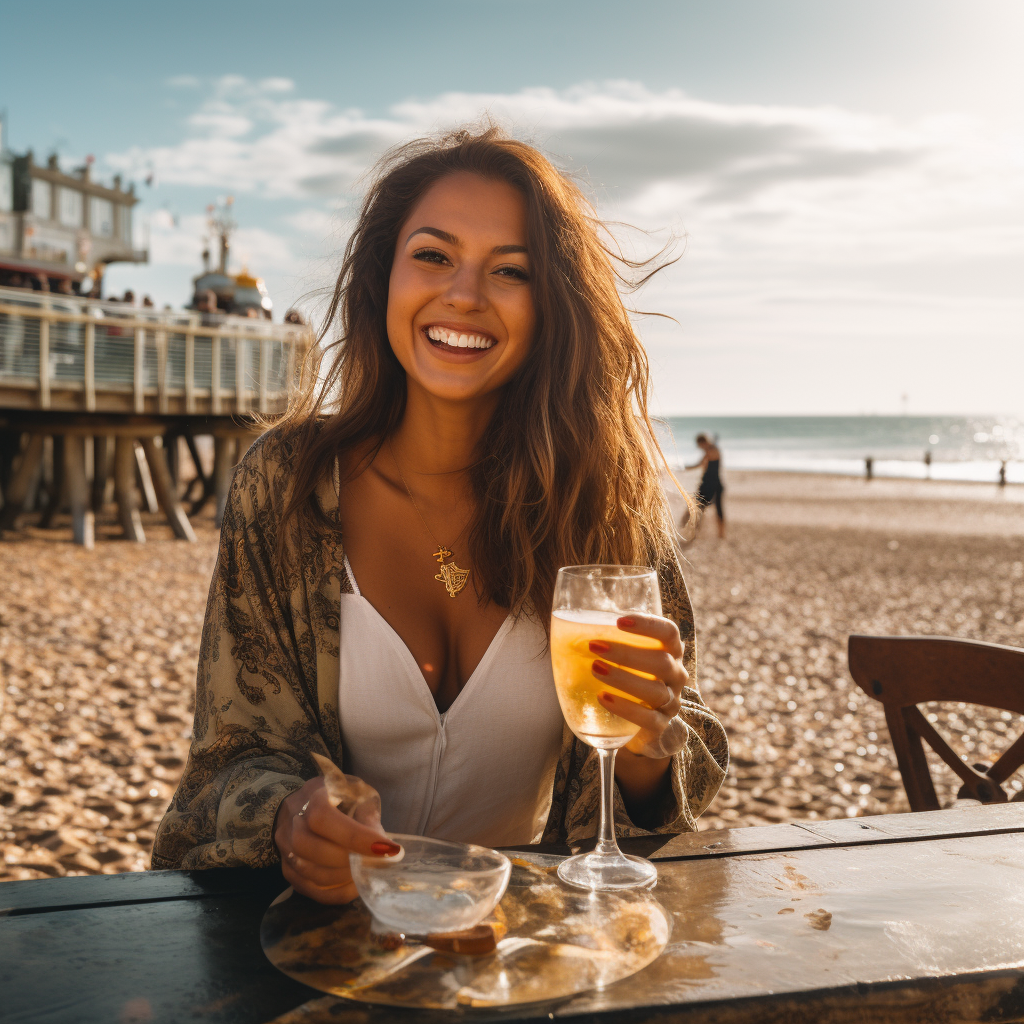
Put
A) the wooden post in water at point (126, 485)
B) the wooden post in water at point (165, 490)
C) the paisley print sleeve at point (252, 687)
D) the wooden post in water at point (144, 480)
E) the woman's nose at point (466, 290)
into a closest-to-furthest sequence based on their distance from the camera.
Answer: the paisley print sleeve at point (252, 687) < the woman's nose at point (466, 290) < the wooden post in water at point (126, 485) < the wooden post in water at point (165, 490) < the wooden post in water at point (144, 480)

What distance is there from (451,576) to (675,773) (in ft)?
2.62

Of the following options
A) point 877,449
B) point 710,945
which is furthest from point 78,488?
point 877,449

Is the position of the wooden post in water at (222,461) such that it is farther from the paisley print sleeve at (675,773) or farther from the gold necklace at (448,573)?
the paisley print sleeve at (675,773)

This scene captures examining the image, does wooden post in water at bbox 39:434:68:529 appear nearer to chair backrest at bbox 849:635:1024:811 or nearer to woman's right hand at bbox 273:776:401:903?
chair backrest at bbox 849:635:1024:811

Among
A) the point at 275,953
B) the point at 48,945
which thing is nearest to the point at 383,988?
the point at 275,953

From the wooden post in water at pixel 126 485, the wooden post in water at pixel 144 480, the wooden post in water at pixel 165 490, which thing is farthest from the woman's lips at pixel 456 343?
the wooden post in water at pixel 144 480

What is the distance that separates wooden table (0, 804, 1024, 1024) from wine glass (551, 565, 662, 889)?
0.10 meters

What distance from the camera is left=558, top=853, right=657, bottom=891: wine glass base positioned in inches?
58.1

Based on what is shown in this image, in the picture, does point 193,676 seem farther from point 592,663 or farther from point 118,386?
point 118,386

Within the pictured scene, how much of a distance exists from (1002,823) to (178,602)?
33.5ft

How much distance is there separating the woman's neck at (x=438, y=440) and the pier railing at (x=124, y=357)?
1126 cm

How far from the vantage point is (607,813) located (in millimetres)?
1497

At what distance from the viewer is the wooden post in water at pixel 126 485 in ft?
51.0

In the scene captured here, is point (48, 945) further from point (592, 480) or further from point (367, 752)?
point (592, 480)
